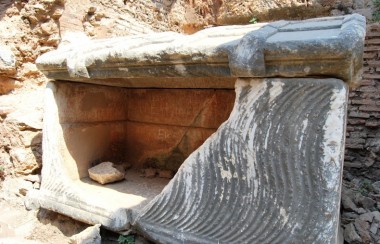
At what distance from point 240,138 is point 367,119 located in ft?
9.11

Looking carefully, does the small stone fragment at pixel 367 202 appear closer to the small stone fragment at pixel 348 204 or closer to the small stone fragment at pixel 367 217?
the small stone fragment at pixel 348 204

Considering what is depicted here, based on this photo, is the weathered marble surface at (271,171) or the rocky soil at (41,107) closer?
the weathered marble surface at (271,171)

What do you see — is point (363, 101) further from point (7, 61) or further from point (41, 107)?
point (7, 61)

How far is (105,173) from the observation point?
117 inches

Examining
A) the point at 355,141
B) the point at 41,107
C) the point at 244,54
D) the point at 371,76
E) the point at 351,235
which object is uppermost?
the point at 244,54

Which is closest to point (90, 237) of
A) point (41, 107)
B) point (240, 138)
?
point (240, 138)

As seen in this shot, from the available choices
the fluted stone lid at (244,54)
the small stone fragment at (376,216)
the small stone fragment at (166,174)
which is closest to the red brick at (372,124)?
the small stone fragment at (376,216)

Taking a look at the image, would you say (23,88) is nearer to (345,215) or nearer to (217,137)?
(217,137)

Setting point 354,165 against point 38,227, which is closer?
point 38,227

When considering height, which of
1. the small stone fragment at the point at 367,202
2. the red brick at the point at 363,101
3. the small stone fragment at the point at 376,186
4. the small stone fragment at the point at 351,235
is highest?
the red brick at the point at 363,101

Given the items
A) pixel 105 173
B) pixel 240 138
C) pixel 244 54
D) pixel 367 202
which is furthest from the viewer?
pixel 105 173

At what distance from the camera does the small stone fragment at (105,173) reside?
2.96 m

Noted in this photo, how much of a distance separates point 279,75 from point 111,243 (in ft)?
5.46

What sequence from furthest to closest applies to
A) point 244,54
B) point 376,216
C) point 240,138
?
point 376,216 → point 240,138 → point 244,54
